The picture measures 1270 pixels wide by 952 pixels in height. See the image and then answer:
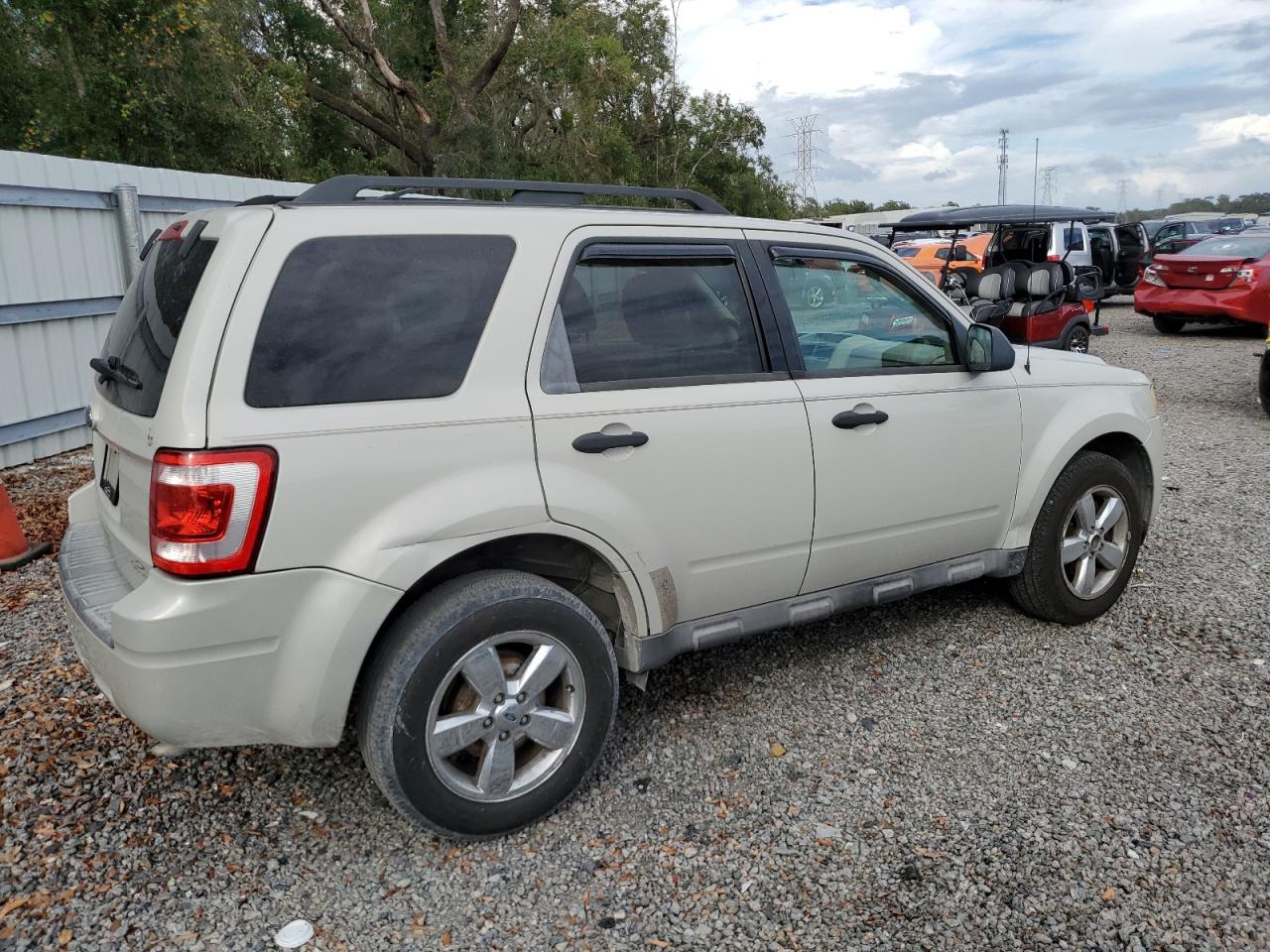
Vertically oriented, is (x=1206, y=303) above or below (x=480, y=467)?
below

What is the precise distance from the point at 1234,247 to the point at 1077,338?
423 cm

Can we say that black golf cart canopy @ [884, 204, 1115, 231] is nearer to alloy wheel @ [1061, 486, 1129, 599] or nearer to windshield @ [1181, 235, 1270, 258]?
windshield @ [1181, 235, 1270, 258]

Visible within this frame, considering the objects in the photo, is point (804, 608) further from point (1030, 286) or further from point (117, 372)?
point (1030, 286)

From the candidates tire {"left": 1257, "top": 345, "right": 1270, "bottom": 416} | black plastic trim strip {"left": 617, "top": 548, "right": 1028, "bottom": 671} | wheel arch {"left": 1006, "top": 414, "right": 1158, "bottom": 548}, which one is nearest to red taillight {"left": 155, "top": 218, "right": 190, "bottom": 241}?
black plastic trim strip {"left": 617, "top": 548, "right": 1028, "bottom": 671}

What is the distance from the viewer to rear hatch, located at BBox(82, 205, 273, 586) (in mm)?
2492

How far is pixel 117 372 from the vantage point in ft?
9.59

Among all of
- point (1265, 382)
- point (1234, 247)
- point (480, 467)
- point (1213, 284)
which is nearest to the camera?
point (480, 467)

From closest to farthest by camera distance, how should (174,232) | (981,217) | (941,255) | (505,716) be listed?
(505,716), (174,232), (981,217), (941,255)

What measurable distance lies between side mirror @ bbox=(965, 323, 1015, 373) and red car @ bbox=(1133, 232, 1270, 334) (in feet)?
38.3

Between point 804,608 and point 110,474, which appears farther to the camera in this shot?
point 804,608

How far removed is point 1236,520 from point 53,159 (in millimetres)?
8653

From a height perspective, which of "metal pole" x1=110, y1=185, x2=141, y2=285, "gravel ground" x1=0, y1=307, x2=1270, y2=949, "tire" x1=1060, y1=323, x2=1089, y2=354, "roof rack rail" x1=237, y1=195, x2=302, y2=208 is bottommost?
"gravel ground" x1=0, y1=307, x2=1270, y2=949

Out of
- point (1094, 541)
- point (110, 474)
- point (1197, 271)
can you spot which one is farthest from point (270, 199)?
point (1197, 271)

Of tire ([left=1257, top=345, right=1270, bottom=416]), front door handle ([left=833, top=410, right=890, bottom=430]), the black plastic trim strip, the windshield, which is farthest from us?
the windshield
